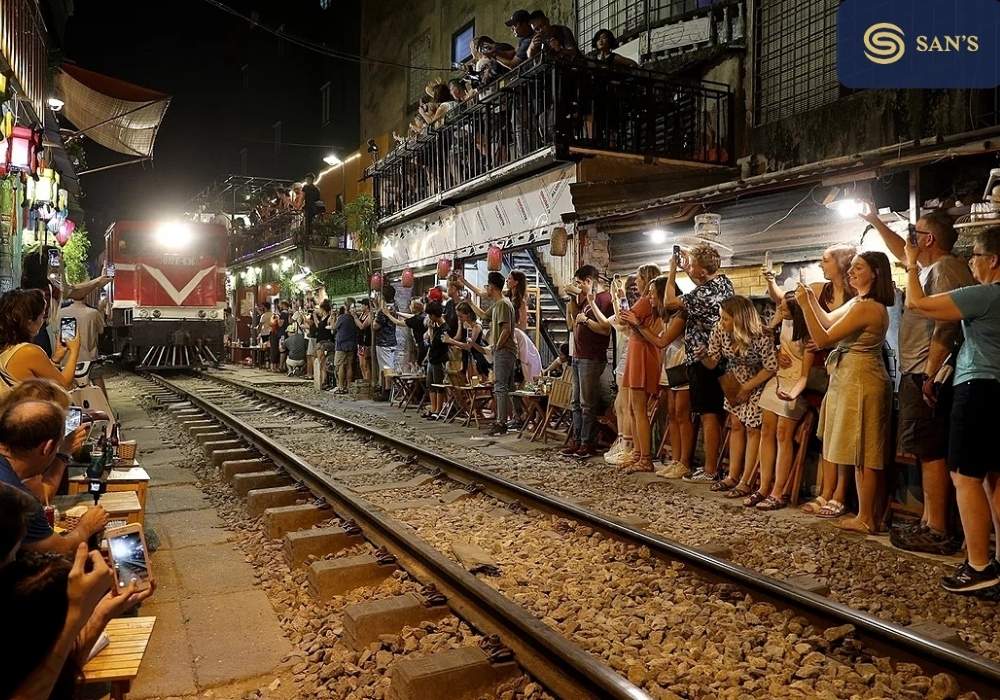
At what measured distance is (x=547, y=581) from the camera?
15.2 ft

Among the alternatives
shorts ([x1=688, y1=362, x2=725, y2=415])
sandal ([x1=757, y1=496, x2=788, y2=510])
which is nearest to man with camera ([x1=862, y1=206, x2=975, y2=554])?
sandal ([x1=757, y1=496, x2=788, y2=510])

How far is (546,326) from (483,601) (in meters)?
10.2

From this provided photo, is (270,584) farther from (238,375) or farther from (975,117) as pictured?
(238,375)

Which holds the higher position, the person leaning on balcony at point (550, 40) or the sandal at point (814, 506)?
the person leaning on balcony at point (550, 40)

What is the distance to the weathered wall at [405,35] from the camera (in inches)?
706

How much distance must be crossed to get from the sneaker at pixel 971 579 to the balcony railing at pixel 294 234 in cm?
2476

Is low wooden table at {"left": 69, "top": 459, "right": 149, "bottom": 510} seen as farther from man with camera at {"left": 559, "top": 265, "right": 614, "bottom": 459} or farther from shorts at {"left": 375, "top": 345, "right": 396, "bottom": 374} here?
shorts at {"left": 375, "top": 345, "right": 396, "bottom": 374}

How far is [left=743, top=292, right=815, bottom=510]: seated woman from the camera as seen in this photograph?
20.6ft

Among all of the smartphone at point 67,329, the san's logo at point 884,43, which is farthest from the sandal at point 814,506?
the smartphone at point 67,329

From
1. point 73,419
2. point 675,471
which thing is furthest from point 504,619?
point 675,471

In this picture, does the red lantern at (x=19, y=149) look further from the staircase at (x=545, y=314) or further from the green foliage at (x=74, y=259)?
the green foliage at (x=74, y=259)

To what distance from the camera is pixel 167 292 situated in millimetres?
21375

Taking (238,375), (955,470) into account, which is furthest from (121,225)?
(955,470)

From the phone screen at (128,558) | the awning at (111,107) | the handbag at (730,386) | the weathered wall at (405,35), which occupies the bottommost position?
the phone screen at (128,558)
